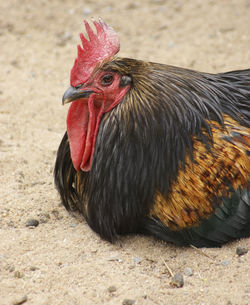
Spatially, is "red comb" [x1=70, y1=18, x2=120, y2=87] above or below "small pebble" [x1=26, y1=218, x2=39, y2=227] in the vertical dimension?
above

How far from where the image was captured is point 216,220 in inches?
146

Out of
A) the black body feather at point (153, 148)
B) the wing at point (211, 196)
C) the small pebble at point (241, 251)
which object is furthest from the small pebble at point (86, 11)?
the small pebble at point (241, 251)

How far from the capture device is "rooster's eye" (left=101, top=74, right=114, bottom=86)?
3.64 m

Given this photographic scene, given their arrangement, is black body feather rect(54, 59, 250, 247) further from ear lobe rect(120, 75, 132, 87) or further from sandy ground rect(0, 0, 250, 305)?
sandy ground rect(0, 0, 250, 305)

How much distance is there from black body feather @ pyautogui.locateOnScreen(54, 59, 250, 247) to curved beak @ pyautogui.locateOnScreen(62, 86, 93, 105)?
216mm

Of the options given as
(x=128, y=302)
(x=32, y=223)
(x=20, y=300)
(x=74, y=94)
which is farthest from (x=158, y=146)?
(x=20, y=300)

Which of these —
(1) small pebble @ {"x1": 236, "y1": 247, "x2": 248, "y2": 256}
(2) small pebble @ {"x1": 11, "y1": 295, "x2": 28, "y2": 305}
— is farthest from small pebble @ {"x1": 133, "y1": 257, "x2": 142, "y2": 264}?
(2) small pebble @ {"x1": 11, "y1": 295, "x2": 28, "y2": 305}

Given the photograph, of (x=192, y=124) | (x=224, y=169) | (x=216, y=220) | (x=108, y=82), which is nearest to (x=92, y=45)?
(x=108, y=82)

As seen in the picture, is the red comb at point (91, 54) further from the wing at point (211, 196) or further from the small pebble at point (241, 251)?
the small pebble at point (241, 251)

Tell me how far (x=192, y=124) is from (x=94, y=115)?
69cm

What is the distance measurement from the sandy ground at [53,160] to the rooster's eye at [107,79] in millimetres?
1168

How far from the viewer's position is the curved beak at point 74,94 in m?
3.59

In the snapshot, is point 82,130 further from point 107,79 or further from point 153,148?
point 153,148

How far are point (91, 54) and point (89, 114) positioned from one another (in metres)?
0.42
